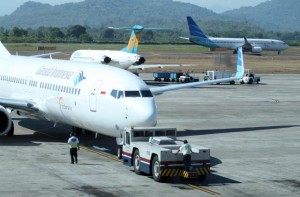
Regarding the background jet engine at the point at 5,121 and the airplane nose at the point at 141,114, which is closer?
the airplane nose at the point at 141,114

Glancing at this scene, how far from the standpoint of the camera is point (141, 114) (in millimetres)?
34156

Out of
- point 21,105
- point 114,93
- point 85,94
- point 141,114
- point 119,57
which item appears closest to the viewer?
point 141,114

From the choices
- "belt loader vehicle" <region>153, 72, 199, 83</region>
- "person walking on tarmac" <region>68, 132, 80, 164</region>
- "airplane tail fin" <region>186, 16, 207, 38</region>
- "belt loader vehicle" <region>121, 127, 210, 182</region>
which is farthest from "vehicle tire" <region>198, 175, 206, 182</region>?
"airplane tail fin" <region>186, 16, 207, 38</region>

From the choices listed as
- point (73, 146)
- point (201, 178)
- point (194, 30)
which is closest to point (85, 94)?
point (73, 146)

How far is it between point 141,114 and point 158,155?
4.16m

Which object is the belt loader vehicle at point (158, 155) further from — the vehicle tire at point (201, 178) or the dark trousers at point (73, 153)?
the dark trousers at point (73, 153)

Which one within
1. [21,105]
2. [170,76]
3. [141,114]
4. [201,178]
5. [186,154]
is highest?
[141,114]

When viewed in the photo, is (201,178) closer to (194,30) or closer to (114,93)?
(114,93)

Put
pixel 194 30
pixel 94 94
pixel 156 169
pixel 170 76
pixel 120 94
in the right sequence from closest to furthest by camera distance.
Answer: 1. pixel 156 169
2. pixel 120 94
3. pixel 94 94
4. pixel 170 76
5. pixel 194 30

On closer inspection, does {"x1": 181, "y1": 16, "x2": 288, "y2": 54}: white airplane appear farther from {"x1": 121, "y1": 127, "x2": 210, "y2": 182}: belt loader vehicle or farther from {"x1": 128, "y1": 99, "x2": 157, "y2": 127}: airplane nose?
{"x1": 121, "y1": 127, "x2": 210, "y2": 182}: belt loader vehicle

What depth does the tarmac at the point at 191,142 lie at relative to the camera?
96.7ft

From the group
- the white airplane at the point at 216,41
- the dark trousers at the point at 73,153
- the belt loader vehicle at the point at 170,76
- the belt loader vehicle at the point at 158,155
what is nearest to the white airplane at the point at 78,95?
the belt loader vehicle at the point at 158,155

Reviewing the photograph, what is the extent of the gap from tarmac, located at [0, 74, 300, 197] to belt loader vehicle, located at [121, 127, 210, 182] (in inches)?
18.9

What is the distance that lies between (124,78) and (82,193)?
9.75 meters
